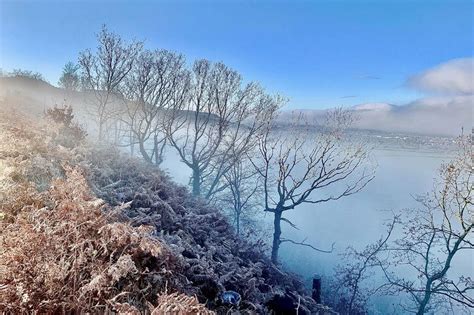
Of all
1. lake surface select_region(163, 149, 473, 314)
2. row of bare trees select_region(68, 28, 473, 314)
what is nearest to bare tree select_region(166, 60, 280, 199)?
row of bare trees select_region(68, 28, 473, 314)

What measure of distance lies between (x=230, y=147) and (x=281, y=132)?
12.3 ft

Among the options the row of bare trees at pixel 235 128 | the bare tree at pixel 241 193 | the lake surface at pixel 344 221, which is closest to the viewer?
the row of bare trees at pixel 235 128

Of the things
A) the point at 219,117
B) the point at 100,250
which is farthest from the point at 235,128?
the point at 100,250

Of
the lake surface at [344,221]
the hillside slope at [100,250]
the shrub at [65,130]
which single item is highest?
the shrub at [65,130]

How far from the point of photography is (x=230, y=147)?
73.9 feet

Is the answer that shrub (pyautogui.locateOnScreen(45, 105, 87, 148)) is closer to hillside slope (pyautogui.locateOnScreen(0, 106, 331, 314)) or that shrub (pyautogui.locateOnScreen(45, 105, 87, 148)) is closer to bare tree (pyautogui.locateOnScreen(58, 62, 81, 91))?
hillside slope (pyautogui.locateOnScreen(0, 106, 331, 314))

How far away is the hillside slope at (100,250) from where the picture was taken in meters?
3.90

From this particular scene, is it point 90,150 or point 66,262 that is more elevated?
point 90,150

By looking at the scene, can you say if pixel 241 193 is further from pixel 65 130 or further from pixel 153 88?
pixel 65 130

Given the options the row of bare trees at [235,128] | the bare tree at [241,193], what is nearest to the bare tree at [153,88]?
the row of bare trees at [235,128]

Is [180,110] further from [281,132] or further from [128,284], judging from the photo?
[128,284]

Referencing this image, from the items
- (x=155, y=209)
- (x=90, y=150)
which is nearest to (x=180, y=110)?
(x=90, y=150)

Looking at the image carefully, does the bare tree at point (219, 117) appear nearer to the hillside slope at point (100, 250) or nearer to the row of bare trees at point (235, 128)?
the row of bare trees at point (235, 128)

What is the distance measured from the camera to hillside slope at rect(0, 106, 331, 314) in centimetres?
390
